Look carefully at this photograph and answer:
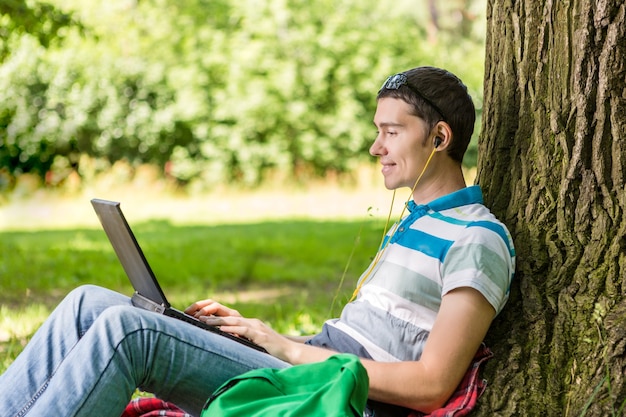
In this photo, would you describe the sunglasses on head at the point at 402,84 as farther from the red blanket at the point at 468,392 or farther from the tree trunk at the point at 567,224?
the red blanket at the point at 468,392

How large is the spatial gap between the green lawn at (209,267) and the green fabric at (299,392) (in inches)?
91.0

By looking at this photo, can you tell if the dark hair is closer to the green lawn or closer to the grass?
the grass

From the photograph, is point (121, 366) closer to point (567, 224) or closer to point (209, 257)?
point (567, 224)

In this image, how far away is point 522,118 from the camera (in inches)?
113

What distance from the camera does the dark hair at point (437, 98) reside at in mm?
2756

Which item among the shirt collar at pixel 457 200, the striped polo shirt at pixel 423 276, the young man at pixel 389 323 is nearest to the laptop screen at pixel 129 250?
the young man at pixel 389 323

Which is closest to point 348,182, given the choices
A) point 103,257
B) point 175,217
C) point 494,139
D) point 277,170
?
point 277,170

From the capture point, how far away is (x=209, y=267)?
29.6 ft

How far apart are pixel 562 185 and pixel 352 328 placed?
30.1 inches

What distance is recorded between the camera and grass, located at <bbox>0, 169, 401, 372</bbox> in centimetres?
667

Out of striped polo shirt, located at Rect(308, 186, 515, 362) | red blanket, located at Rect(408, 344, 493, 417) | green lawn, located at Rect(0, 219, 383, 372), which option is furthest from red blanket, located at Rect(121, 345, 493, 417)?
green lawn, located at Rect(0, 219, 383, 372)

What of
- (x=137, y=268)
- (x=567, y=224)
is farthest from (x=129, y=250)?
(x=567, y=224)

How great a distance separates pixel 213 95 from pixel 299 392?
630 inches

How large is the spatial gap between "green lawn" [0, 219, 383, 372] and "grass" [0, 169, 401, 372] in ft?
0.03
